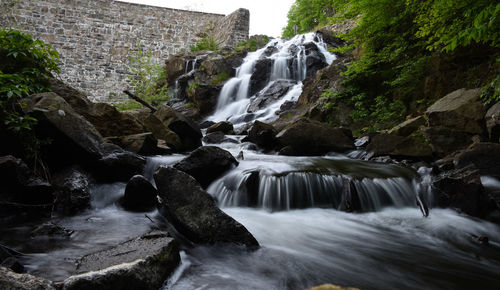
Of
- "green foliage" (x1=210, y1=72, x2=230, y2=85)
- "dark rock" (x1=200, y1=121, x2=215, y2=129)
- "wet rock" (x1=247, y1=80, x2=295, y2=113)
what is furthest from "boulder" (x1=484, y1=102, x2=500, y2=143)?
"green foliage" (x1=210, y1=72, x2=230, y2=85)

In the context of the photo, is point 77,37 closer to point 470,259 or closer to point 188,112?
point 188,112

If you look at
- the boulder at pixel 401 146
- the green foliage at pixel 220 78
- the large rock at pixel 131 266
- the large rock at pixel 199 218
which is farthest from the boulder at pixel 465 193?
the green foliage at pixel 220 78

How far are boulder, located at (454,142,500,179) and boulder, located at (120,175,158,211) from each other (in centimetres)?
493

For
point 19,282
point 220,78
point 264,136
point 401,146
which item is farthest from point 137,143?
point 220,78

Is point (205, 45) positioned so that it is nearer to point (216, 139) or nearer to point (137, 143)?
point (216, 139)

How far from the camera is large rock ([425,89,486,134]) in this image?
5.38 metres

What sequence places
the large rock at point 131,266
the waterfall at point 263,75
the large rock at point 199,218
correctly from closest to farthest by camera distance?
the large rock at point 131,266, the large rock at point 199,218, the waterfall at point 263,75

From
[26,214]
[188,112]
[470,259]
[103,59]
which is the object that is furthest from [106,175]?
[103,59]

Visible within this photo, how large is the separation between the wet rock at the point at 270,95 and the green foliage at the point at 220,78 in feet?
8.41

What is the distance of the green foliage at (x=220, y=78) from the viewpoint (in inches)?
586

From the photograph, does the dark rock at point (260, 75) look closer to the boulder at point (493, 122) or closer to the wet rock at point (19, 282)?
the boulder at point (493, 122)

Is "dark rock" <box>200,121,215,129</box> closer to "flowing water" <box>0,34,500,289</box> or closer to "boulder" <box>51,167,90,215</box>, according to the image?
"flowing water" <box>0,34,500,289</box>

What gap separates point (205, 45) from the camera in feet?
62.5

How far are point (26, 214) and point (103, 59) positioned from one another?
1754 centimetres
